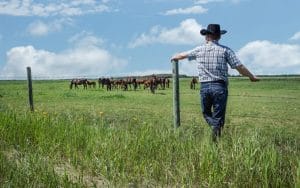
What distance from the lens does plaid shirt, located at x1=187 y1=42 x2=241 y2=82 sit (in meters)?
8.54

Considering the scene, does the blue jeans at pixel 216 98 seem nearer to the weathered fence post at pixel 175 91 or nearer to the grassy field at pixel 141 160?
the grassy field at pixel 141 160

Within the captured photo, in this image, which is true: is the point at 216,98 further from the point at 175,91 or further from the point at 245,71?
the point at 175,91

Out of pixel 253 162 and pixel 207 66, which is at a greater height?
pixel 207 66

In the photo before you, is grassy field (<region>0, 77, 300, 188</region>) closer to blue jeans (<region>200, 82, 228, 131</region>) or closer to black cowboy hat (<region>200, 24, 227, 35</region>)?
blue jeans (<region>200, 82, 228, 131</region>)

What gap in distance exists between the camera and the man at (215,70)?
336 inches

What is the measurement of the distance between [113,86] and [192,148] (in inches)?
2042

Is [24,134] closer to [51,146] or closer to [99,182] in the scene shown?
[51,146]

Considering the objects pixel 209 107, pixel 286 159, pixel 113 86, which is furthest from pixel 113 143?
pixel 113 86

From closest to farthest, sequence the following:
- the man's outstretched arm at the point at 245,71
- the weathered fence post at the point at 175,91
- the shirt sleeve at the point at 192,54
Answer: the man's outstretched arm at the point at 245,71 < the shirt sleeve at the point at 192,54 < the weathered fence post at the point at 175,91

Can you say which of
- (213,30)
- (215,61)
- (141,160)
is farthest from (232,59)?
(141,160)

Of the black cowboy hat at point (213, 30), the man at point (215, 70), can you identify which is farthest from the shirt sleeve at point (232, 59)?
the black cowboy hat at point (213, 30)

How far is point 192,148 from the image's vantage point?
7500mm

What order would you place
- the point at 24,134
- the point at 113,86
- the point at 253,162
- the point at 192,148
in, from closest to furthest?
the point at 253,162
the point at 192,148
the point at 24,134
the point at 113,86

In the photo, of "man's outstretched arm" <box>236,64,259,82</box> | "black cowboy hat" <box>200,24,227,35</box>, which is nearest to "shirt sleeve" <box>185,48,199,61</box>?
"black cowboy hat" <box>200,24,227,35</box>
